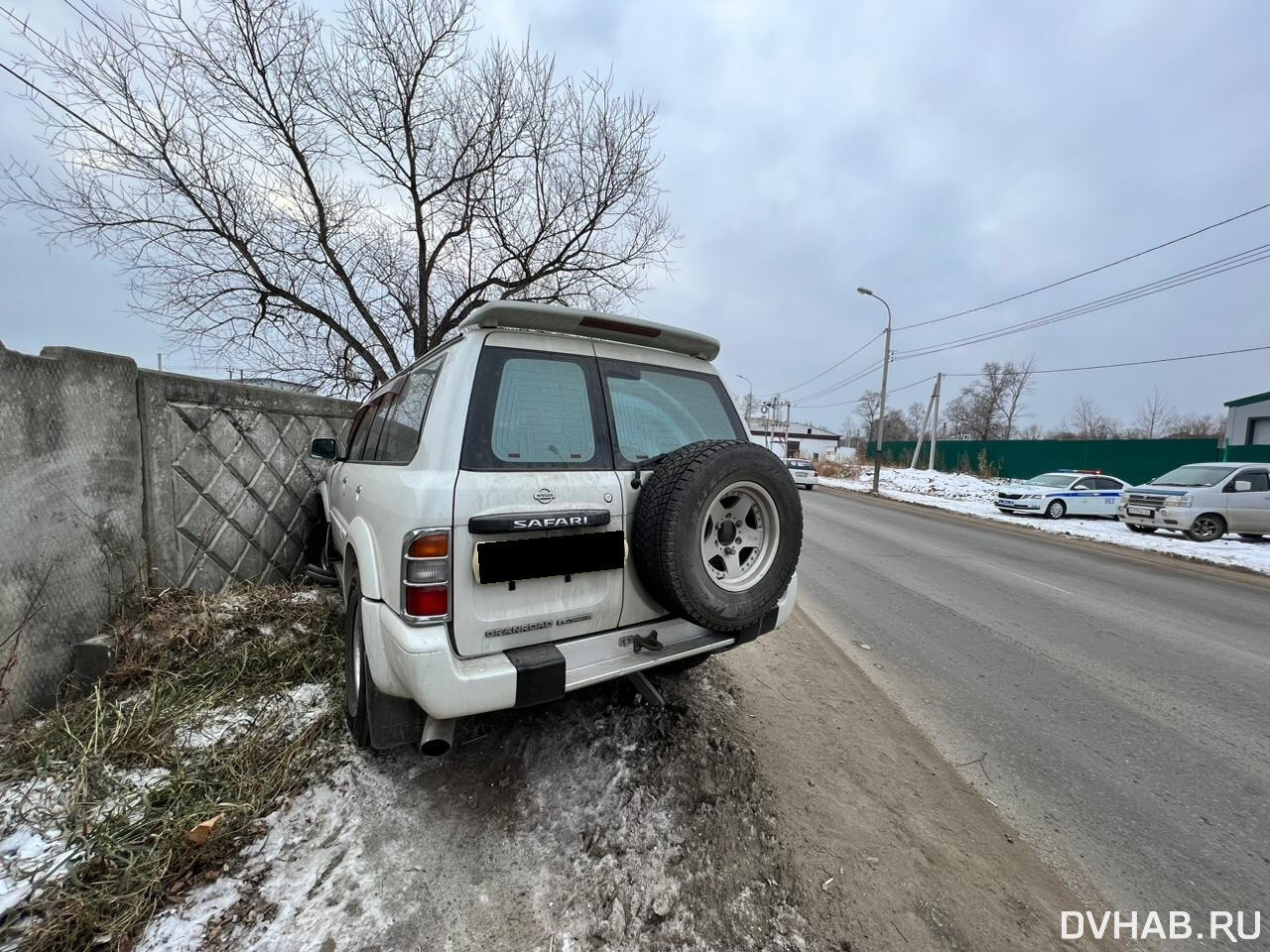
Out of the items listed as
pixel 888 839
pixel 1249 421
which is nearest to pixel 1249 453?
pixel 1249 421

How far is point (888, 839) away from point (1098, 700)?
2.55 meters

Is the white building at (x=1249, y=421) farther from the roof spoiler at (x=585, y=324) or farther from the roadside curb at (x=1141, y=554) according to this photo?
the roof spoiler at (x=585, y=324)

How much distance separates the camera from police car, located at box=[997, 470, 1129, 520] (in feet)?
53.9

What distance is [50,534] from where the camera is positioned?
118 inches

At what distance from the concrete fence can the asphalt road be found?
16.7ft

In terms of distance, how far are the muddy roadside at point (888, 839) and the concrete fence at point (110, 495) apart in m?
3.93

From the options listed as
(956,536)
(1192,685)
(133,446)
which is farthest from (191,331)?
(956,536)

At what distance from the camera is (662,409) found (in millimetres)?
2768

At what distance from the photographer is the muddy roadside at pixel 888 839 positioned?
1.86 meters

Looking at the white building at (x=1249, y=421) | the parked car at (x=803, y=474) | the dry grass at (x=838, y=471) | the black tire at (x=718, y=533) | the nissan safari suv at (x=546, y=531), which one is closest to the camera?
the nissan safari suv at (x=546, y=531)

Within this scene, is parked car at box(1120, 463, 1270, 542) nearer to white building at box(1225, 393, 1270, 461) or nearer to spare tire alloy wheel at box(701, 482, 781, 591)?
spare tire alloy wheel at box(701, 482, 781, 591)

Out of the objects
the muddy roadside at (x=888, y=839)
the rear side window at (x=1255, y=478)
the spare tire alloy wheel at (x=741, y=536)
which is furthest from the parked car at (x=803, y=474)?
the spare tire alloy wheel at (x=741, y=536)

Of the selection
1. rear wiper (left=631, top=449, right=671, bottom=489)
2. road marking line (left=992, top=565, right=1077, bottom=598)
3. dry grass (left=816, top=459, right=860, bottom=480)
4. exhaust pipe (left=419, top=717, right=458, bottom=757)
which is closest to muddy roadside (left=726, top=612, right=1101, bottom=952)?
exhaust pipe (left=419, top=717, right=458, bottom=757)

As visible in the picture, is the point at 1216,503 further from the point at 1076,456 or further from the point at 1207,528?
the point at 1076,456
